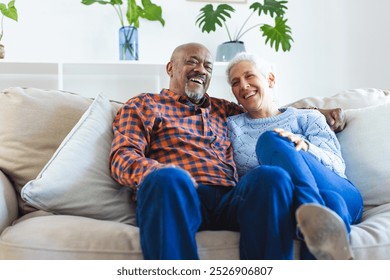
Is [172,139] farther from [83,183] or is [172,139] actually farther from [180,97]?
[83,183]

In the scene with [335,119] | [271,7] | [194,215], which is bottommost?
[194,215]

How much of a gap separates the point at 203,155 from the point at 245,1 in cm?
170

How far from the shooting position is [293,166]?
1212mm

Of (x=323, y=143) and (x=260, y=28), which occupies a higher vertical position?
(x=260, y=28)

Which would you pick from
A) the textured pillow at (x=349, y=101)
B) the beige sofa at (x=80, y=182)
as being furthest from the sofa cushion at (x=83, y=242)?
the textured pillow at (x=349, y=101)

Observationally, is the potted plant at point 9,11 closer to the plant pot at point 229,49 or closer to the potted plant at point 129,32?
the potted plant at point 129,32

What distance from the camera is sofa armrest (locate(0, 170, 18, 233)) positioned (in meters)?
1.34

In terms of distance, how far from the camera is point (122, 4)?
108 inches

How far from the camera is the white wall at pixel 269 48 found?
270 cm

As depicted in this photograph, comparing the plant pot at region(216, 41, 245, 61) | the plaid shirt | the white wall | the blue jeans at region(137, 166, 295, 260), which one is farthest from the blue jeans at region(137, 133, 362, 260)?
the white wall

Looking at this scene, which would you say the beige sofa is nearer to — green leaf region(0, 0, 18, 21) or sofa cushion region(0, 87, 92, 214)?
sofa cushion region(0, 87, 92, 214)

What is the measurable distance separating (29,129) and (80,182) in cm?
35

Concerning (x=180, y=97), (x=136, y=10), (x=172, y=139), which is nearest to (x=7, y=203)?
(x=172, y=139)
